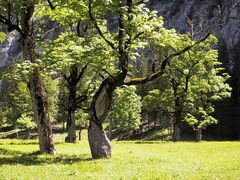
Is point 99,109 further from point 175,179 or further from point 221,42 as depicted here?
point 221,42

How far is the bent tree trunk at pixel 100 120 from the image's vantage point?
22516mm

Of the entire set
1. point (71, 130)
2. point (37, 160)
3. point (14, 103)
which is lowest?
point (37, 160)

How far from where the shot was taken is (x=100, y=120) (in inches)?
894

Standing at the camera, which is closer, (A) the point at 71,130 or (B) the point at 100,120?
(B) the point at 100,120

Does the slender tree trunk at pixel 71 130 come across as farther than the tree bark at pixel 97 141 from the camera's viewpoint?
Yes

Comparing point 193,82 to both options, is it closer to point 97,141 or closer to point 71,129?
point 71,129

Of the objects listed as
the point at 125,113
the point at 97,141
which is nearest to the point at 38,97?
the point at 97,141

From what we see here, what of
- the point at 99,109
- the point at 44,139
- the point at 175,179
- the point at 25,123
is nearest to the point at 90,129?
the point at 99,109

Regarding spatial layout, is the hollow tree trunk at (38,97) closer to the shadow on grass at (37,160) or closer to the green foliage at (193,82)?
the shadow on grass at (37,160)

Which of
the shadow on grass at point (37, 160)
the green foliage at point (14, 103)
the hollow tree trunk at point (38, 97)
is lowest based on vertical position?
the shadow on grass at point (37, 160)

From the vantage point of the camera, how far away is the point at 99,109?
74.8ft

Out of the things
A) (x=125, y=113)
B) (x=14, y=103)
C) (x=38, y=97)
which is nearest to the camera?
(x=38, y=97)

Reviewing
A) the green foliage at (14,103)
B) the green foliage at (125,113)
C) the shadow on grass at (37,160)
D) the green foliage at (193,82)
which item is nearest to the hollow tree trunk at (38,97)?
the shadow on grass at (37,160)

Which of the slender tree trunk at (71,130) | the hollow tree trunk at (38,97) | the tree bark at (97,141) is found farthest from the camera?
the slender tree trunk at (71,130)
